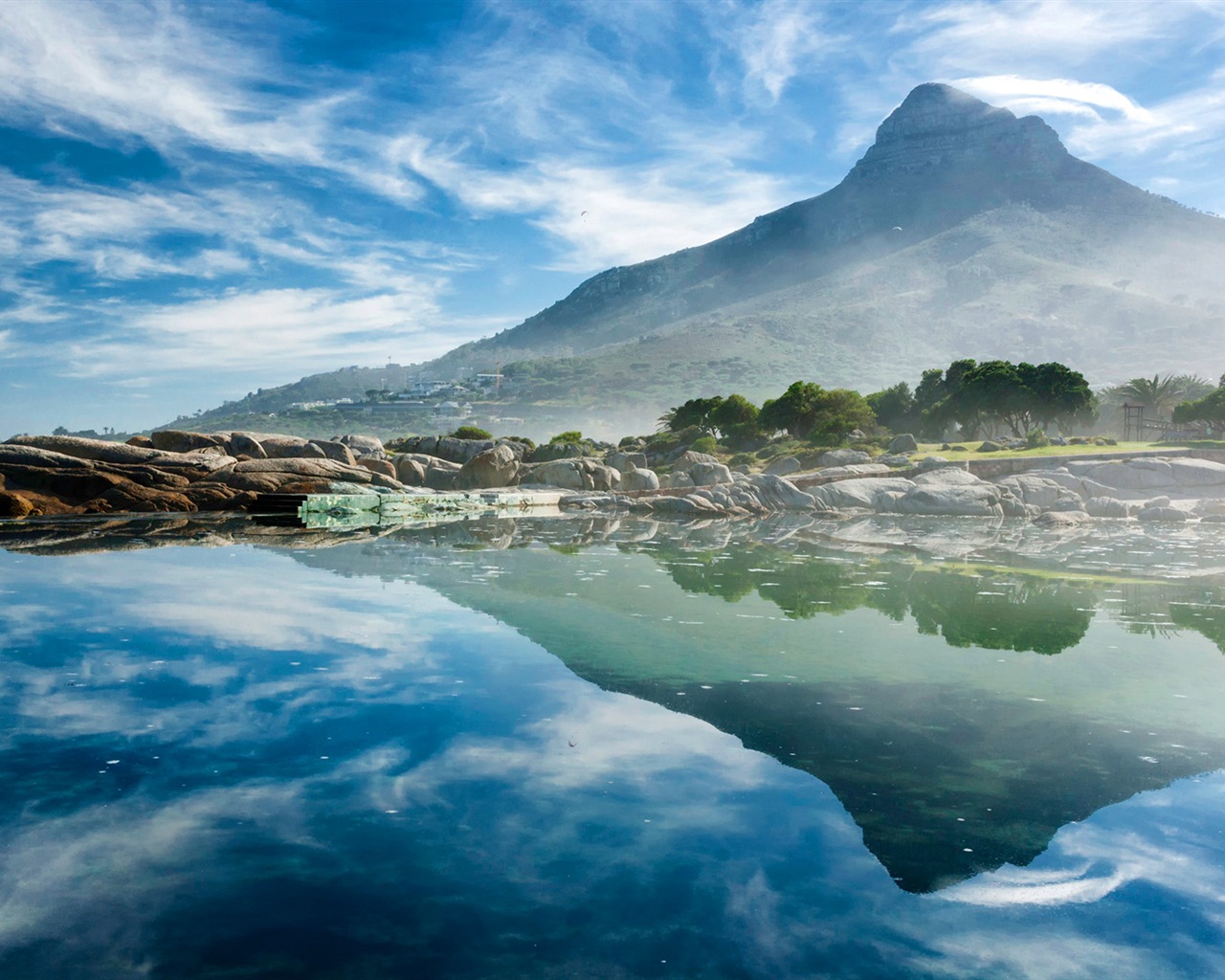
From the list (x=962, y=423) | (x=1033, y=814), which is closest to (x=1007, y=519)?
(x=1033, y=814)

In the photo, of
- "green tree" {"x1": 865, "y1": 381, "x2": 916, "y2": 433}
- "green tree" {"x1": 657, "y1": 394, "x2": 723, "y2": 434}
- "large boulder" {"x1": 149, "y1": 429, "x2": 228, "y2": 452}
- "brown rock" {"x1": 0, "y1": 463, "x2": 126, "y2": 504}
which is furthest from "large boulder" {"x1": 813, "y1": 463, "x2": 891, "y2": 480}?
"green tree" {"x1": 865, "y1": 381, "x2": 916, "y2": 433}

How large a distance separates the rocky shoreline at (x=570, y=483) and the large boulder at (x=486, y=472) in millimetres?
55

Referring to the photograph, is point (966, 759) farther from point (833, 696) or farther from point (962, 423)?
point (962, 423)

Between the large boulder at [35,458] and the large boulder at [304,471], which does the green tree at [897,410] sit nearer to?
the large boulder at [304,471]

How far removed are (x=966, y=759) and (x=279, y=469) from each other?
31.2 m

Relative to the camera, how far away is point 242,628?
35.7ft

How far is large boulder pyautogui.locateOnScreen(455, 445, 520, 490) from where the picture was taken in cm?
4422

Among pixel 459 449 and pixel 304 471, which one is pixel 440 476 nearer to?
pixel 459 449

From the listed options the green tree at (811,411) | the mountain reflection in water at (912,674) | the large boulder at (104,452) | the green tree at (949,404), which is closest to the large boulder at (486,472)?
the large boulder at (104,452)

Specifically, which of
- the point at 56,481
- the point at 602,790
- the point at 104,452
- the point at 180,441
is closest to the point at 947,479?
the point at 104,452

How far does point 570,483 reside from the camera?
144 ft

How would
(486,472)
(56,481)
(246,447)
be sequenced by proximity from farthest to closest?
(486,472), (246,447), (56,481)

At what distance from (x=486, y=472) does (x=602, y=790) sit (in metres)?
38.9

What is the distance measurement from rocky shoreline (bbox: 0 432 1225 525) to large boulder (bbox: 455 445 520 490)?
0.06 meters
